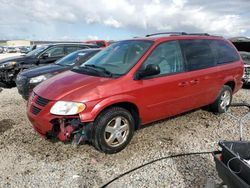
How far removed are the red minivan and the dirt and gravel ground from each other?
0.31 metres

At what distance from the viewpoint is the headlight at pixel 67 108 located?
12.1 feet

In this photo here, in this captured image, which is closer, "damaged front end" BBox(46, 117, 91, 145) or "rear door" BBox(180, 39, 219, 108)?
"damaged front end" BBox(46, 117, 91, 145)

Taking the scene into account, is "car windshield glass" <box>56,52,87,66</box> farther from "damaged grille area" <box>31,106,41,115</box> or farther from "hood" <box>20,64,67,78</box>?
"damaged grille area" <box>31,106,41,115</box>

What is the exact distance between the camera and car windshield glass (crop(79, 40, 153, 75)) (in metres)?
4.32

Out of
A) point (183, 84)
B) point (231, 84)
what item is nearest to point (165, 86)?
point (183, 84)

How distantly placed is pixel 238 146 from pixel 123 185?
4.86 feet

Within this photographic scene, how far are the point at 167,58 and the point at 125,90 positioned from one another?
1.15 m

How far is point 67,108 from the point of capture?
12.2 feet

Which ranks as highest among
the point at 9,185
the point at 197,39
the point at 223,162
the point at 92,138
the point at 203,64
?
the point at 197,39

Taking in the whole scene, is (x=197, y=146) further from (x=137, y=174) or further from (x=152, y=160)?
(x=137, y=174)

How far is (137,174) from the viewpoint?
11.6ft

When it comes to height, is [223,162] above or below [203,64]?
below

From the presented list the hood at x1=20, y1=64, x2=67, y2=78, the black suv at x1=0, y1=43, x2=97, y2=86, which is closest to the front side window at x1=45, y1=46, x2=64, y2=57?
the black suv at x1=0, y1=43, x2=97, y2=86

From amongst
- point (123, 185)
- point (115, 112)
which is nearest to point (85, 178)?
point (123, 185)
